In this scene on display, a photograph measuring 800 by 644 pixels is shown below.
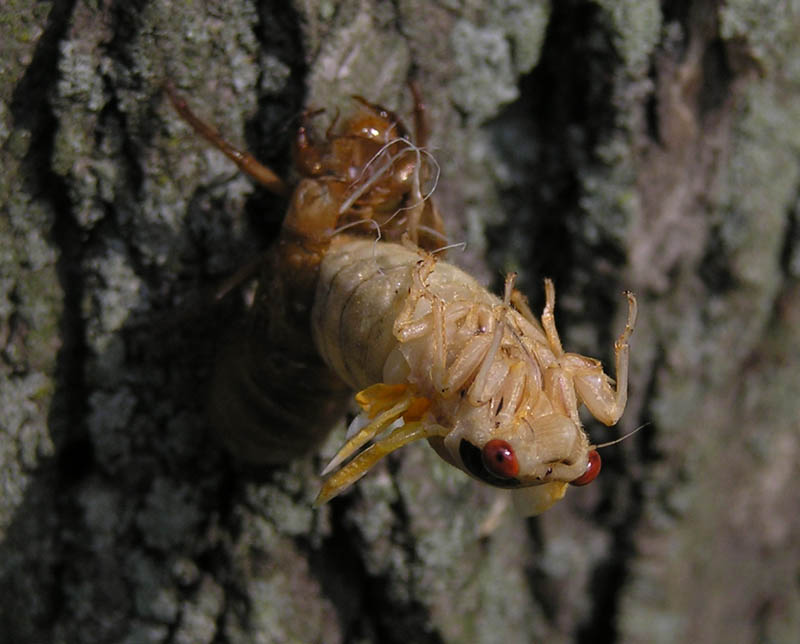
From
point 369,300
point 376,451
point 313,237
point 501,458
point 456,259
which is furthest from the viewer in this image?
point 456,259

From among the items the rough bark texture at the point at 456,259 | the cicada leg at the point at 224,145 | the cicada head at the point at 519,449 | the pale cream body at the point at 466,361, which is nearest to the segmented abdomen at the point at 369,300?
the pale cream body at the point at 466,361

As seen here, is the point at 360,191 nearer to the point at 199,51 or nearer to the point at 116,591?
the point at 199,51

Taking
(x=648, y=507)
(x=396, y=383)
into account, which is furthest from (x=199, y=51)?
(x=648, y=507)

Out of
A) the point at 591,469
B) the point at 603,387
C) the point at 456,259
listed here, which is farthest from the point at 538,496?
the point at 456,259

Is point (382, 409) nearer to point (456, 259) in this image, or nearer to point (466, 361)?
point (466, 361)

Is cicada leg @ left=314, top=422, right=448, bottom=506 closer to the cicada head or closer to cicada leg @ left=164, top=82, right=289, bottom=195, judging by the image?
the cicada head
